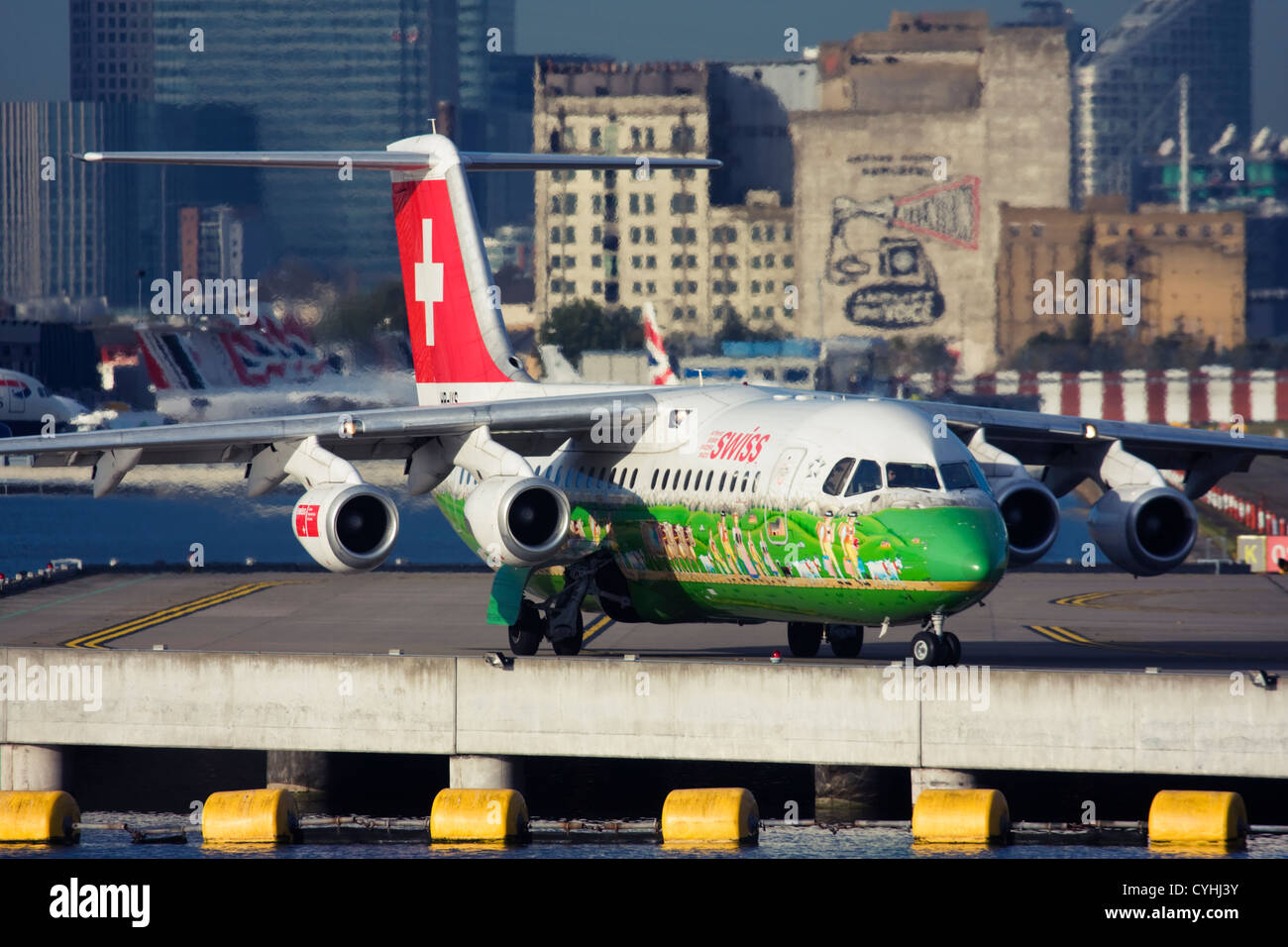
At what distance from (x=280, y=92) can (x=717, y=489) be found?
106 m

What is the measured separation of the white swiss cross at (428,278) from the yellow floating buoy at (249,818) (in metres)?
13.1

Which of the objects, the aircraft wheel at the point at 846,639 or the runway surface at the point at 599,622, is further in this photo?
the runway surface at the point at 599,622

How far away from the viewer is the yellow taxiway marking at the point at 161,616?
37.2 m

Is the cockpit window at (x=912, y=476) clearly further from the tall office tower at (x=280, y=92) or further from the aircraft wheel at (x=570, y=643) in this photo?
the tall office tower at (x=280, y=92)

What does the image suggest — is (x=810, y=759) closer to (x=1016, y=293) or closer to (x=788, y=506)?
(x=788, y=506)

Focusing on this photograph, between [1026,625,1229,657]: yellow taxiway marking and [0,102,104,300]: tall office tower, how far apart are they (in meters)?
109

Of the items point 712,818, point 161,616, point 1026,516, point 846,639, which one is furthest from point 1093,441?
point 161,616

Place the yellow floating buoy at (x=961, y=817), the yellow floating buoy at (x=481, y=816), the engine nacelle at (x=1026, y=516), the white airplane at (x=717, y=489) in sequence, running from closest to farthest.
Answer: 1. the yellow floating buoy at (x=961, y=817)
2. the yellow floating buoy at (x=481, y=816)
3. the white airplane at (x=717, y=489)
4. the engine nacelle at (x=1026, y=516)

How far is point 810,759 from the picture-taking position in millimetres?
26969

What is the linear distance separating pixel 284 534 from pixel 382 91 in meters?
74.2

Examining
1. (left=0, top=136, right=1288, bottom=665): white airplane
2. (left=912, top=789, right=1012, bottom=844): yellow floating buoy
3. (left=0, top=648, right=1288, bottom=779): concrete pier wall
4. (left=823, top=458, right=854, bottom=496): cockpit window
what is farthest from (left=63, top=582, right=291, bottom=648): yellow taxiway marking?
(left=912, top=789, right=1012, bottom=844): yellow floating buoy

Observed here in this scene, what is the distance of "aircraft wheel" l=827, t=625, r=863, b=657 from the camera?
33.0 meters

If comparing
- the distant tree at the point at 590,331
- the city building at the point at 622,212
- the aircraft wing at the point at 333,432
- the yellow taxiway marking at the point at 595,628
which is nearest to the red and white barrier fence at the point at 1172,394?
the distant tree at the point at 590,331

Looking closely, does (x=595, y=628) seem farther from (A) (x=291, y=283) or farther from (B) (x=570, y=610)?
(A) (x=291, y=283)
